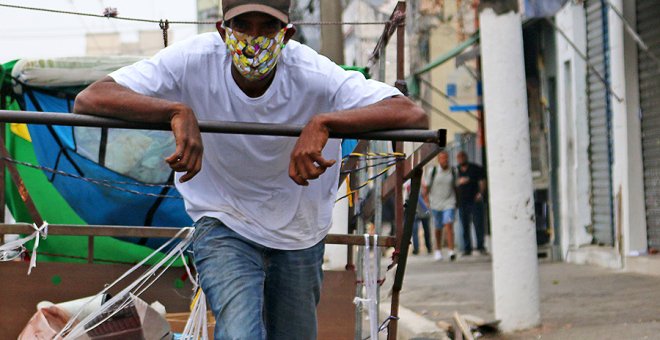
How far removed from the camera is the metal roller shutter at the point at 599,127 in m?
13.1

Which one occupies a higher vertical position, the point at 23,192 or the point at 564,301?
the point at 23,192

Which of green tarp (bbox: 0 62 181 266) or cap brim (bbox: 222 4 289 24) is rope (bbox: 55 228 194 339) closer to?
green tarp (bbox: 0 62 181 266)

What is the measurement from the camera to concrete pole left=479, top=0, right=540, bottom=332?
24.7ft

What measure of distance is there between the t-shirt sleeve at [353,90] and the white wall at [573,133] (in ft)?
35.4

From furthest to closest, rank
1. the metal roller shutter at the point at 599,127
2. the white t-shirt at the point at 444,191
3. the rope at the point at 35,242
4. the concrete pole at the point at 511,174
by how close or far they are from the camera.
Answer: the white t-shirt at the point at 444,191 < the metal roller shutter at the point at 599,127 < the concrete pole at the point at 511,174 < the rope at the point at 35,242

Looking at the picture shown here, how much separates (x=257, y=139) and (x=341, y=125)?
45 centimetres

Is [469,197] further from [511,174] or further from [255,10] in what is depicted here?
[255,10]

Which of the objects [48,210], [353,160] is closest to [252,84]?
[353,160]

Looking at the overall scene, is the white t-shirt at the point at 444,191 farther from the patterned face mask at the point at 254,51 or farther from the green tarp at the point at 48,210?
the patterned face mask at the point at 254,51

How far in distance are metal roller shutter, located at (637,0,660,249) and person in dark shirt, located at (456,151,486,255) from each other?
538 cm

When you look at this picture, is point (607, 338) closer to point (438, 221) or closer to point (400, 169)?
point (400, 169)

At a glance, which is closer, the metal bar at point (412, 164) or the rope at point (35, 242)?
the metal bar at point (412, 164)

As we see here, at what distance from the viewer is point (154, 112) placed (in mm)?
3225

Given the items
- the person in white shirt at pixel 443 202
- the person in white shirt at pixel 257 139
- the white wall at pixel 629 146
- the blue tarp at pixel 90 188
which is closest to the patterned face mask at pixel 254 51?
the person in white shirt at pixel 257 139
